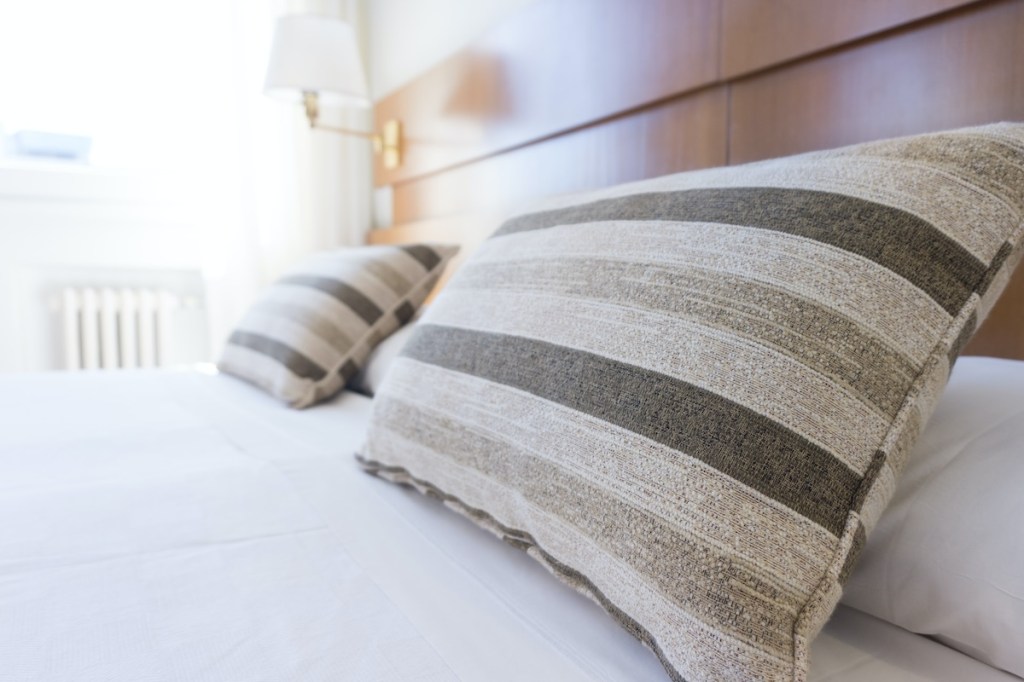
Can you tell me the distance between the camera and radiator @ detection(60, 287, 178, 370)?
90.7 inches

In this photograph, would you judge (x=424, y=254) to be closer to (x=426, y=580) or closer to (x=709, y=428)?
(x=426, y=580)

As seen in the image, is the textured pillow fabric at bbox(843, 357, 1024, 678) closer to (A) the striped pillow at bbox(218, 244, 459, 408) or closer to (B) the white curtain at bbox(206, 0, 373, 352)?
(A) the striped pillow at bbox(218, 244, 459, 408)

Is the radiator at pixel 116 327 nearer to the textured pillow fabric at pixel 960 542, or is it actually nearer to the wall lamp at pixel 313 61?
the wall lamp at pixel 313 61

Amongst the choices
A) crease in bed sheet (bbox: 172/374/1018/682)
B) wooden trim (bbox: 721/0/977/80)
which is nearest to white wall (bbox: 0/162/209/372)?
wooden trim (bbox: 721/0/977/80)

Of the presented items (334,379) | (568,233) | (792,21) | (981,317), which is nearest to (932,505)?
(981,317)

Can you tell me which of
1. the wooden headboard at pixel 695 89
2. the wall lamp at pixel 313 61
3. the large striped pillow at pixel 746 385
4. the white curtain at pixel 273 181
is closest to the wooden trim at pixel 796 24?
the wooden headboard at pixel 695 89

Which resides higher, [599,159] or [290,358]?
[599,159]

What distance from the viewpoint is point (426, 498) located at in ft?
2.47

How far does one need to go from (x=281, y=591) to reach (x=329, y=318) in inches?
34.7

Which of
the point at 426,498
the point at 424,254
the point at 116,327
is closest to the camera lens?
the point at 426,498

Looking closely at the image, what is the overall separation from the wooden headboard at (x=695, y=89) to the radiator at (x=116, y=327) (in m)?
1.07

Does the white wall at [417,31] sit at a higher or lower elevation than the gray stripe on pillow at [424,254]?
higher

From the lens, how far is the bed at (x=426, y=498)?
0.46 m

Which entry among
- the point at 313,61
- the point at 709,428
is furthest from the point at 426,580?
the point at 313,61
